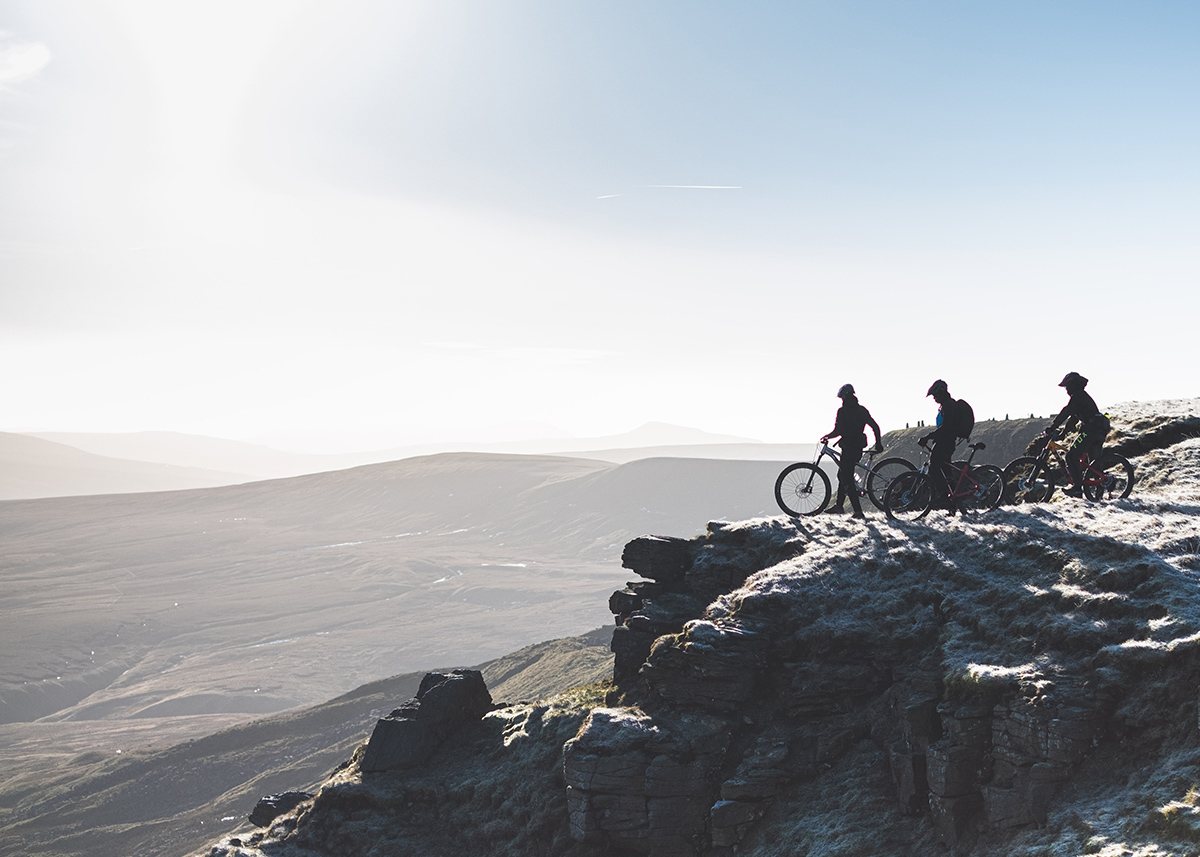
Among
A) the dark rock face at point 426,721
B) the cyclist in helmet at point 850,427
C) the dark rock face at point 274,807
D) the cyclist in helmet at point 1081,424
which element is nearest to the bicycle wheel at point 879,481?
the cyclist in helmet at point 850,427

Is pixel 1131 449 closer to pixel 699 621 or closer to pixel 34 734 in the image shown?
pixel 699 621

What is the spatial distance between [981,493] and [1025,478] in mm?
2785

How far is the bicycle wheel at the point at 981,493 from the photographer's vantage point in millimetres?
19703

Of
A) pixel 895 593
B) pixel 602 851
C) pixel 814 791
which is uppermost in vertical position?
pixel 895 593

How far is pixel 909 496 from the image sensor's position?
2016 cm

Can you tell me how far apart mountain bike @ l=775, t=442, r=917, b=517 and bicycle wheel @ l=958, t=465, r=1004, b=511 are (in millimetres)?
1409

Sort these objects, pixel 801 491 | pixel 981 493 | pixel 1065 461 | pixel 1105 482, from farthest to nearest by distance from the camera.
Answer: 1. pixel 801 491
2. pixel 1065 461
3. pixel 1105 482
4. pixel 981 493

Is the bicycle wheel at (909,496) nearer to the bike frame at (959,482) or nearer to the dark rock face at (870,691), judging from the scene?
the bike frame at (959,482)

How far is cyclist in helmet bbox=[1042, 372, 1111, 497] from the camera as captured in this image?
20.1 metres

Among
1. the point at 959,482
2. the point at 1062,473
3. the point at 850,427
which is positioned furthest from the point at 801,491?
the point at 1062,473

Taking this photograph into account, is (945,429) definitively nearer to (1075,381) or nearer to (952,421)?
(952,421)

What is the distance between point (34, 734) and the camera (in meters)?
133

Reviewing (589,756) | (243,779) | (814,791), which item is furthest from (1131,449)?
(243,779)

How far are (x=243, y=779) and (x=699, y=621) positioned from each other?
96.8 meters
